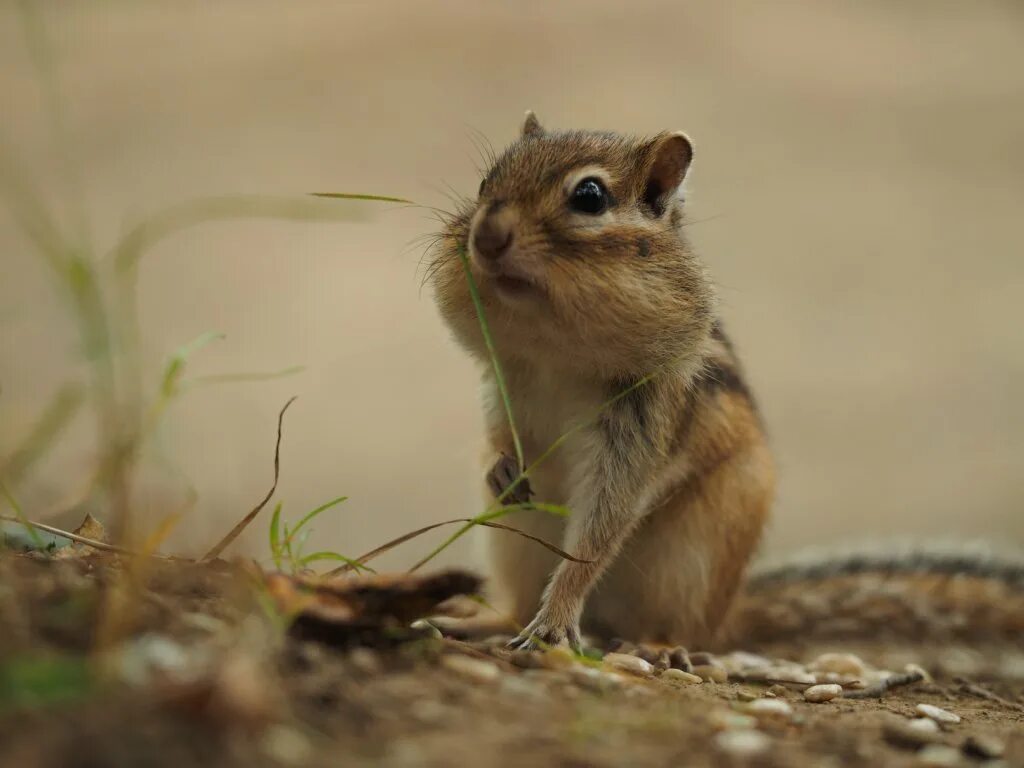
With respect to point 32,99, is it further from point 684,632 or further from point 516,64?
point 684,632

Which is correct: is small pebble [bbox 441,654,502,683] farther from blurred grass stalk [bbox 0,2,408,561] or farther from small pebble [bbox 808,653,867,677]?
small pebble [bbox 808,653,867,677]

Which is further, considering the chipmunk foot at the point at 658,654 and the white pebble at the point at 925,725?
the chipmunk foot at the point at 658,654

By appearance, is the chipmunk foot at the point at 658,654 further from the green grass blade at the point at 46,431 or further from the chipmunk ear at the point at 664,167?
the green grass blade at the point at 46,431

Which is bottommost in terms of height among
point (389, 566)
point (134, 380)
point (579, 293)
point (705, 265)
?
point (389, 566)

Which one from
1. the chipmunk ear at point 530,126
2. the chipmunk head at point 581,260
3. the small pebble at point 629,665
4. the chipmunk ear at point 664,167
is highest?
the chipmunk ear at point 530,126

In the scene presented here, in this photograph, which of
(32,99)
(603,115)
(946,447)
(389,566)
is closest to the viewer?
(389,566)

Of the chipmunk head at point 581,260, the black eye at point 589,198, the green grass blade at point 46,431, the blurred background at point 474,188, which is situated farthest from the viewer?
the blurred background at point 474,188

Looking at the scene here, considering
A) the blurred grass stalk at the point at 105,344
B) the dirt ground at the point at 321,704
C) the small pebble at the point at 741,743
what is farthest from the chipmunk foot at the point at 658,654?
the blurred grass stalk at the point at 105,344

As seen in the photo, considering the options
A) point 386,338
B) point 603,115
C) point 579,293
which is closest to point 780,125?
point 603,115
